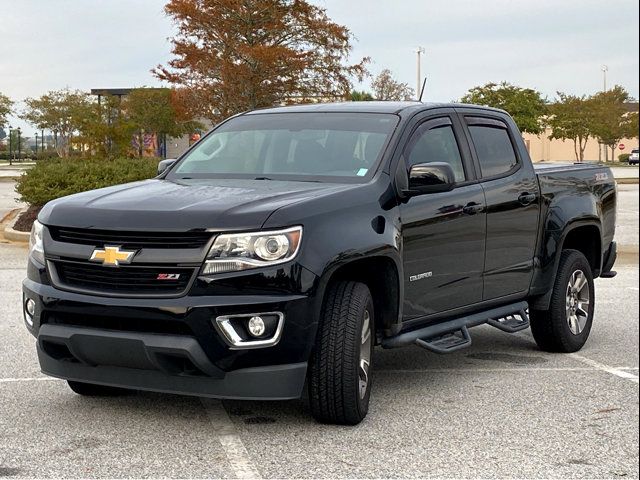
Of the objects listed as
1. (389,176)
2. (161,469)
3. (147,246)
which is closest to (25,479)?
(161,469)

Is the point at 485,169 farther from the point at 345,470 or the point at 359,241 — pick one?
the point at 345,470

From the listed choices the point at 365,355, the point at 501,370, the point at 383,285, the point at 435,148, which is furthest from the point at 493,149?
the point at 365,355

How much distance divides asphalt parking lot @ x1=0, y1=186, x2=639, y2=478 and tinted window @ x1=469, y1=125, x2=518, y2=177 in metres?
1.43

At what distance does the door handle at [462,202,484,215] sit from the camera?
680 cm

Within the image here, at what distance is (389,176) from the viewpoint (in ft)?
20.6

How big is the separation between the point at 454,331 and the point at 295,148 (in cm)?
156

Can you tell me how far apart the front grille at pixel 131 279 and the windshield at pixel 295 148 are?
53.7 inches

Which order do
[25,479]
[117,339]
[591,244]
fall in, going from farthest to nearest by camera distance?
[591,244], [117,339], [25,479]

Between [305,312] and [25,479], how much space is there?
5.12 feet

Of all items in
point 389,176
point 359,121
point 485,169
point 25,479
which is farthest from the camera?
point 485,169

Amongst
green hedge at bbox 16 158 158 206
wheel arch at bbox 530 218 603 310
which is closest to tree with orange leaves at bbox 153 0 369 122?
green hedge at bbox 16 158 158 206

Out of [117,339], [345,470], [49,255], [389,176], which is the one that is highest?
[389,176]

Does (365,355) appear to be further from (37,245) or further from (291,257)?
(37,245)

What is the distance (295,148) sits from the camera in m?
6.78
